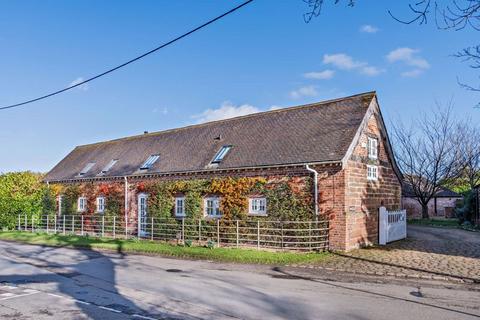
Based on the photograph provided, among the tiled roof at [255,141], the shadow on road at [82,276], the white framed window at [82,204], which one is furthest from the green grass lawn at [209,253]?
the white framed window at [82,204]

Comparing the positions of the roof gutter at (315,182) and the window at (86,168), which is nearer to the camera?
the roof gutter at (315,182)

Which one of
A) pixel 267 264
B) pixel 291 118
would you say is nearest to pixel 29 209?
pixel 291 118

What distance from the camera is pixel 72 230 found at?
2762cm

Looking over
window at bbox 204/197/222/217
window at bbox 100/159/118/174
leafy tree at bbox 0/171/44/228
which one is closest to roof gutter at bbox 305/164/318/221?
window at bbox 204/197/222/217

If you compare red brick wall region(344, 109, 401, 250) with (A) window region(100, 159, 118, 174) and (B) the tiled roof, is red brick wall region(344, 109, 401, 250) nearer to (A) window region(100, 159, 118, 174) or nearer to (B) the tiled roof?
(B) the tiled roof

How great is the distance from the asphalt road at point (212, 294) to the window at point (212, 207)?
6583 mm

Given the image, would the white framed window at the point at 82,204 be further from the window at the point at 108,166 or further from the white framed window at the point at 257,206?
the white framed window at the point at 257,206

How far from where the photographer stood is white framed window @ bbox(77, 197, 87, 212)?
29.2 m

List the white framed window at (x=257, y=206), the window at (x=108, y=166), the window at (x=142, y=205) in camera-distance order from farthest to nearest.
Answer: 1. the window at (x=108, y=166)
2. the window at (x=142, y=205)
3. the white framed window at (x=257, y=206)

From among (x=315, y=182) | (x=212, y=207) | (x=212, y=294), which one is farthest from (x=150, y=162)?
(x=212, y=294)

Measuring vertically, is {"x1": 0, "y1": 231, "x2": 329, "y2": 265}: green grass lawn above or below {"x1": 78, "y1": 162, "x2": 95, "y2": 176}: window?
below

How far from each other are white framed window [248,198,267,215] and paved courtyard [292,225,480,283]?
4.25 m

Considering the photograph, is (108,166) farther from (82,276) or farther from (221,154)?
(82,276)

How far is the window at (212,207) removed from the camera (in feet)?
69.2
